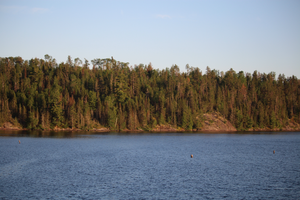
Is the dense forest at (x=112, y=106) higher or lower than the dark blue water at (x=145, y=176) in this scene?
higher

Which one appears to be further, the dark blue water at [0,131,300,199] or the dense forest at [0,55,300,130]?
the dense forest at [0,55,300,130]

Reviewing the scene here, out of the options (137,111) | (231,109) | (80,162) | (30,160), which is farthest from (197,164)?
(231,109)

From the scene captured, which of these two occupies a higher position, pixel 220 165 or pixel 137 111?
pixel 137 111

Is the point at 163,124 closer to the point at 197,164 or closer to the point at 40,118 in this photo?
the point at 40,118

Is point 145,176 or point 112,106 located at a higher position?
point 112,106

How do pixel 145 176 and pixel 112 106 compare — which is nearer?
pixel 145 176

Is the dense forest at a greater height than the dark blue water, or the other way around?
the dense forest

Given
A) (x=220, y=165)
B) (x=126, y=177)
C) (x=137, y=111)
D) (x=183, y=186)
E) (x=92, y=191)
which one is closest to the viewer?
(x=92, y=191)

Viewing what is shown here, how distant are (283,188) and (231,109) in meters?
149

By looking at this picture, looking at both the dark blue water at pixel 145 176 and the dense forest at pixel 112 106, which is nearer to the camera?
the dark blue water at pixel 145 176

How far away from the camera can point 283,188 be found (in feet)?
119

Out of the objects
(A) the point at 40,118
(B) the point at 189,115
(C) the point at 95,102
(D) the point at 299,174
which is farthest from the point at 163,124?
(D) the point at 299,174

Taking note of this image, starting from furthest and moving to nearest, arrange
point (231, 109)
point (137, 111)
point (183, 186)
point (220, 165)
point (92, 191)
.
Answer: point (231, 109) < point (137, 111) < point (220, 165) < point (183, 186) < point (92, 191)

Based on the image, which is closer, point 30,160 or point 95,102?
point 30,160
